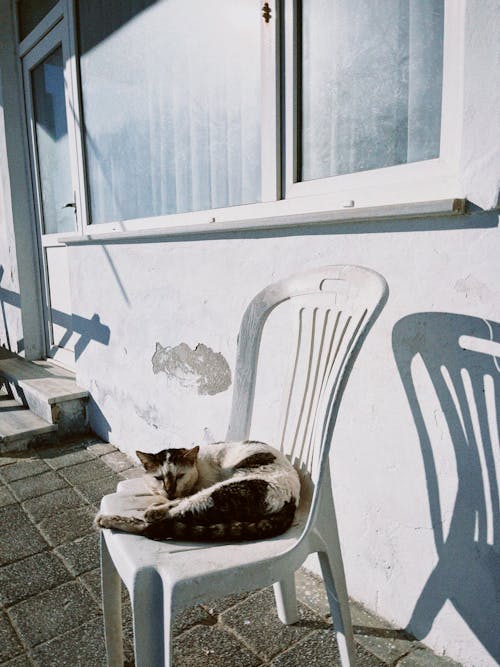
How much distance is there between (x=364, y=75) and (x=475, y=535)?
1629mm

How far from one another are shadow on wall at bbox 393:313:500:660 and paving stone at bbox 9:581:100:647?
129cm

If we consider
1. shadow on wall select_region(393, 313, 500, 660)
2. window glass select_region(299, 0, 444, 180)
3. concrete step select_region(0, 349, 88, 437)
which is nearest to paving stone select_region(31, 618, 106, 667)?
shadow on wall select_region(393, 313, 500, 660)

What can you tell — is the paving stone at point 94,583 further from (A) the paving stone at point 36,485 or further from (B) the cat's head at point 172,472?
(A) the paving stone at point 36,485

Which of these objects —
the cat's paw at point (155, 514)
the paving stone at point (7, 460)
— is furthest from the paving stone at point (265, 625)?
the paving stone at point (7, 460)

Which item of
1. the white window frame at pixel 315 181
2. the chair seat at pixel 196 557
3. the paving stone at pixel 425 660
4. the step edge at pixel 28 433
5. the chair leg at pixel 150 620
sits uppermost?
the white window frame at pixel 315 181

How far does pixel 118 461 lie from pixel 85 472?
0.23 metres

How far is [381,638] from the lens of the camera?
1671 mm

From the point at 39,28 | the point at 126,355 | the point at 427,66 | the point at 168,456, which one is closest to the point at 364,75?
the point at 427,66

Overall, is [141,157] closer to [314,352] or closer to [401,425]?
[314,352]

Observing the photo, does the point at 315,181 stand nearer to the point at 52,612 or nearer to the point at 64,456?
the point at 52,612

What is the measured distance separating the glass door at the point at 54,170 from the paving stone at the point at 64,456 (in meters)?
1.15

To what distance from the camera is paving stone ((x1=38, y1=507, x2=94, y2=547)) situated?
2344 millimetres

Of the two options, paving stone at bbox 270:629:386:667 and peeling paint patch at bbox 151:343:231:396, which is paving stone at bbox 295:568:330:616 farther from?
peeling paint patch at bbox 151:343:231:396

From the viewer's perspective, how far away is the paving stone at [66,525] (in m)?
2.34
